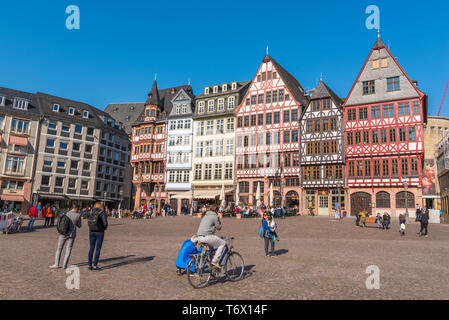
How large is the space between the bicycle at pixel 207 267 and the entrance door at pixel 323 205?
32.9m

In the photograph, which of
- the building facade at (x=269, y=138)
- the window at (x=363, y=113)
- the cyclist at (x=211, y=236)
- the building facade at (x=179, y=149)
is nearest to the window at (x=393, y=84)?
the window at (x=363, y=113)

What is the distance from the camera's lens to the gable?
36812 millimetres

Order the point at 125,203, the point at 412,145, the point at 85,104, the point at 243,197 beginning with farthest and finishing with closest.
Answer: the point at 125,203, the point at 85,104, the point at 243,197, the point at 412,145

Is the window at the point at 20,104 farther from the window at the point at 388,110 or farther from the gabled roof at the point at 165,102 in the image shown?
the window at the point at 388,110

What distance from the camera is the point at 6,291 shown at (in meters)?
6.51

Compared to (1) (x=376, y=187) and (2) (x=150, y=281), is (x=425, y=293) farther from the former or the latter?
(1) (x=376, y=187)

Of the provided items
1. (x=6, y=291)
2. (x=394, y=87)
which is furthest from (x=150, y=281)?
(x=394, y=87)

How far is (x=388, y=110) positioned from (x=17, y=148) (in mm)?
46320

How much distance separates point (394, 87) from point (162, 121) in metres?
30.6

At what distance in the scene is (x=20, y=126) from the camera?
4797cm

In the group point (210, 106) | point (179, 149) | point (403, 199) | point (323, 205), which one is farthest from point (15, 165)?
point (403, 199)

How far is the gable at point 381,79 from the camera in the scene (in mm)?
36812

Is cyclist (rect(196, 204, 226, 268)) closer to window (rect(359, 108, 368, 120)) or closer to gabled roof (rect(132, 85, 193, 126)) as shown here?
window (rect(359, 108, 368, 120))

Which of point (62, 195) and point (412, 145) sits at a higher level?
point (412, 145)
